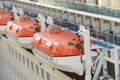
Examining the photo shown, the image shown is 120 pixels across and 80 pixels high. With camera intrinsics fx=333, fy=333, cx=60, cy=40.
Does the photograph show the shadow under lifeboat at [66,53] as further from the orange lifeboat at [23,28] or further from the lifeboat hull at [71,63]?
the orange lifeboat at [23,28]

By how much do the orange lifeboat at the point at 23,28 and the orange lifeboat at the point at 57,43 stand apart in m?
2.23

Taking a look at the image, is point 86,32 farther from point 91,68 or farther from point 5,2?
point 5,2

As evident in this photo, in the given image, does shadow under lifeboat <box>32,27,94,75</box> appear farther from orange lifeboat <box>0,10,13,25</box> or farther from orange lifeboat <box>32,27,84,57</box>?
orange lifeboat <box>0,10,13,25</box>

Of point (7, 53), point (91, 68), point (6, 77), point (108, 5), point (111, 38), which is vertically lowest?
point (6, 77)

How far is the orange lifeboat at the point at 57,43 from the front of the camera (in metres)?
9.34

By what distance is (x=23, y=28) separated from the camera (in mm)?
12953

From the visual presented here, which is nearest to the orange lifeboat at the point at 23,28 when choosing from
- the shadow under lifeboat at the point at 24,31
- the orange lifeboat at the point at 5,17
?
the shadow under lifeboat at the point at 24,31

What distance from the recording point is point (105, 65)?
9.62m

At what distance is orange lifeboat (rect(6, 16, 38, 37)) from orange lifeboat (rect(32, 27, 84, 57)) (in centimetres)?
223

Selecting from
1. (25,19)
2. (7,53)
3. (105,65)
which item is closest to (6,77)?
(7,53)

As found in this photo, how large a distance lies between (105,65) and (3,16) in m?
8.11

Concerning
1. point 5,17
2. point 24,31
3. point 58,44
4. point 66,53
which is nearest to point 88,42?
point 66,53

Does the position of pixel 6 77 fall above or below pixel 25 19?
below

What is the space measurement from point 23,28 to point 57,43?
380 cm
